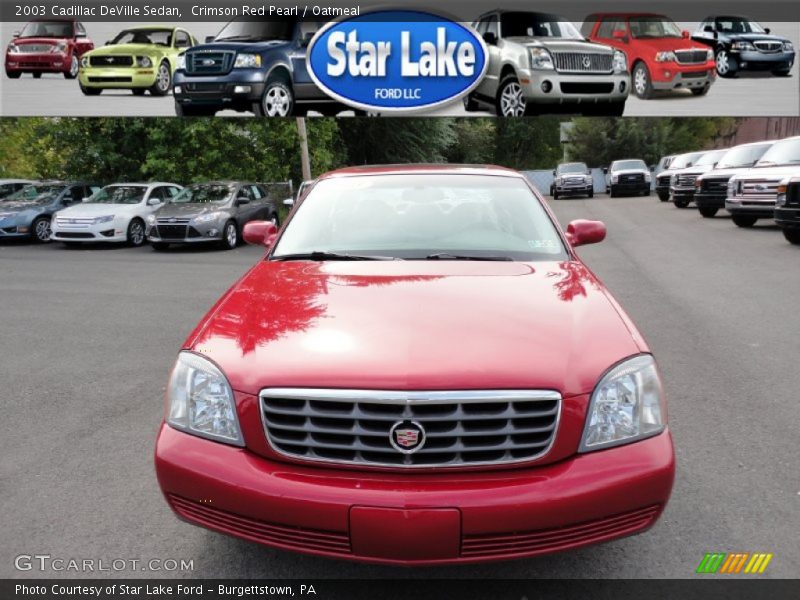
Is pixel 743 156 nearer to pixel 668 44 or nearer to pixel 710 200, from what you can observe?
pixel 710 200

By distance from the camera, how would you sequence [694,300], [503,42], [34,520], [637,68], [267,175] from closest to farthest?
[34,520] < [694,300] < [503,42] < [637,68] < [267,175]

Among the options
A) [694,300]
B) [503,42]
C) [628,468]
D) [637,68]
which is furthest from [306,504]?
[637,68]

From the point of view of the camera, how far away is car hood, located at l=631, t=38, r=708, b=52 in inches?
632

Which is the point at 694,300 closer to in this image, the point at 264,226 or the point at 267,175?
the point at 264,226

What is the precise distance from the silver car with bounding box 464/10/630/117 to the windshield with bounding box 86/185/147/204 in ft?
27.4

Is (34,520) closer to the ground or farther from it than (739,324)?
farther from it

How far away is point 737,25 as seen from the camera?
54.3ft

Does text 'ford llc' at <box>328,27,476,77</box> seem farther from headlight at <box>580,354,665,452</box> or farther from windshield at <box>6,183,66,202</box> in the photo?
headlight at <box>580,354,665,452</box>

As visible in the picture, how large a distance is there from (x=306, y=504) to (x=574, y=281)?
1755 millimetres

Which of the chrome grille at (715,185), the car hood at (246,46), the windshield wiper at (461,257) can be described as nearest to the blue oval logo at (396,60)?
the car hood at (246,46)

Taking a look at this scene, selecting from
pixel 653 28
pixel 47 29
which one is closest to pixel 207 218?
pixel 47 29

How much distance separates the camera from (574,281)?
3.73 m

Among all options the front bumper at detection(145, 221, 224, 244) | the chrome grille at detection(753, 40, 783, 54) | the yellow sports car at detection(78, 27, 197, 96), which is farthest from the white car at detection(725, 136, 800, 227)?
the yellow sports car at detection(78, 27, 197, 96)

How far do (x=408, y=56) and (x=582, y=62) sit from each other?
338 centimetres
